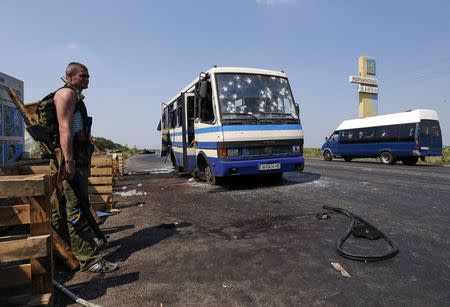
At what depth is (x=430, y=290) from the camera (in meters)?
3.12

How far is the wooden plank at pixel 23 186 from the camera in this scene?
2748mm

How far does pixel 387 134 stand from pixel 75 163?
1974 cm

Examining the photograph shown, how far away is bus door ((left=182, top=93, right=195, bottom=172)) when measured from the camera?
1088cm

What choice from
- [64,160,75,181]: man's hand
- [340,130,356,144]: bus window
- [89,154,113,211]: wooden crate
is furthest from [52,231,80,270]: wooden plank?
[340,130,356,144]: bus window

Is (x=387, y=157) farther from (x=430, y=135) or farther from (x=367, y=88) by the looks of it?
(x=367, y=88)

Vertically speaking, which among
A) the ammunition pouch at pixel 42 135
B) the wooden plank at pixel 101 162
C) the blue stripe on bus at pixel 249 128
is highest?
the blue stripe on bus at pixel 249 128

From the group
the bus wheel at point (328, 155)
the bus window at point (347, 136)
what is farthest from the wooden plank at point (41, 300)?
the bus wheel at point (328, 155)

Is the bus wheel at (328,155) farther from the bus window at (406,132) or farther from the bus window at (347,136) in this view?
the bus window at (406,132)

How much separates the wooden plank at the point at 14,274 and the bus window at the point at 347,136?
22.5 meters

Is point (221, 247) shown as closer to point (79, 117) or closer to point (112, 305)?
point (112, 305)

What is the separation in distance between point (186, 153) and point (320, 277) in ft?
28.2

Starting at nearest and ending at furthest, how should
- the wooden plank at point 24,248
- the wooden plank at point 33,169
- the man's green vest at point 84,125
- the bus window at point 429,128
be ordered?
the wooden plank at point 24,248, the man's green vest at point 84,125, the wooden plank at point 33,169, the bus window at point 429,128

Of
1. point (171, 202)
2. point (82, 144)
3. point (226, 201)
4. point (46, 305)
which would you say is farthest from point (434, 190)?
point (46, 305)

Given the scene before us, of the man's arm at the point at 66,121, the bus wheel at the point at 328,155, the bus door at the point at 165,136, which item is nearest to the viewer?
the man's arm at the point at 66,121
